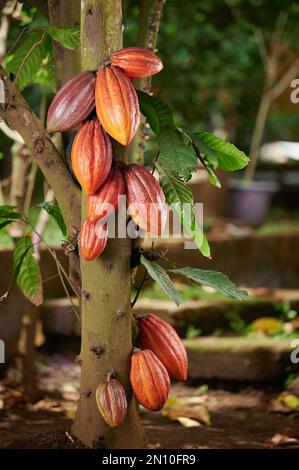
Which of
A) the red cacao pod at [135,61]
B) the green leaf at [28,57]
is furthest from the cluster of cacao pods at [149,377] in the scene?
the green leaf at [28,57]

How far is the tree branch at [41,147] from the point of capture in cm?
183

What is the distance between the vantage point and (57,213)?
2098 millimetres

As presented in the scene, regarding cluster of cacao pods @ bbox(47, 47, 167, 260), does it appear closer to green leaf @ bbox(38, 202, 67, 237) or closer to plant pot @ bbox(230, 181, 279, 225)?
green leaf @ bbox(38, 202, 67, 237)

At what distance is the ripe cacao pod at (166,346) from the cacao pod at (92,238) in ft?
1.17

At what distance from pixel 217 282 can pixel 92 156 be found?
0.47m

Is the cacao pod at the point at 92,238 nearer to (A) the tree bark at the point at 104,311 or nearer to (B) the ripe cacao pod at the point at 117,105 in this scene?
(A) the tree bark at the point at 104,311

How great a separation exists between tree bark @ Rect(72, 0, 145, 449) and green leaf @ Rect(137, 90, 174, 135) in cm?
11

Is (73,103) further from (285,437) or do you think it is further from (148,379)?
(285,437)

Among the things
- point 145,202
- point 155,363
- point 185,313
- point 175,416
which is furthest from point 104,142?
point 185,313

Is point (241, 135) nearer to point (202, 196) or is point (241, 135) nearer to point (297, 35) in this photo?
point (297, 35)

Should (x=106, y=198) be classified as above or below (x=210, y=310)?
above

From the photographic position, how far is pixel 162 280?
1707mm
